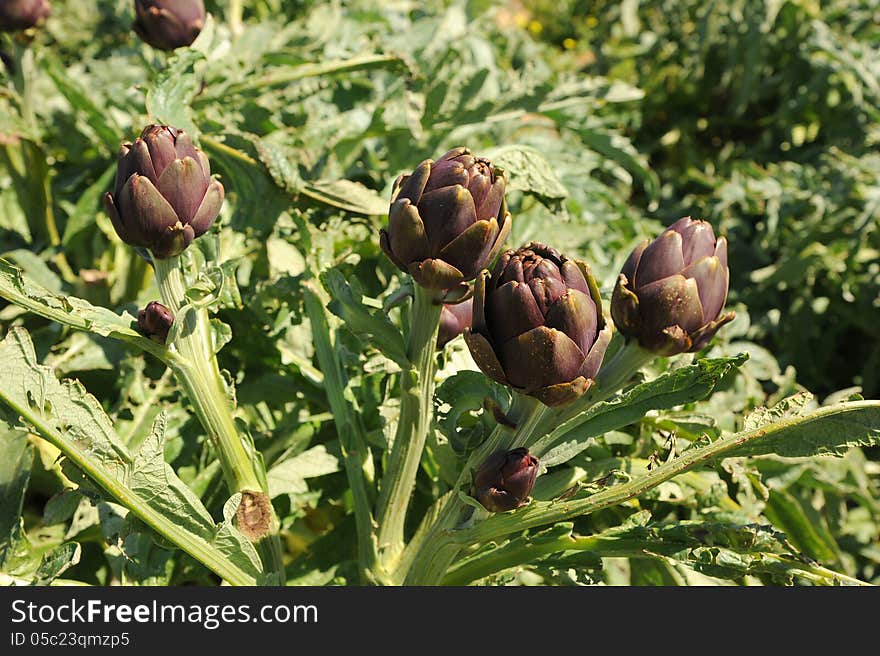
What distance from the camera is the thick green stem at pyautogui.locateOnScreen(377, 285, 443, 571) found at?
1.92 ft

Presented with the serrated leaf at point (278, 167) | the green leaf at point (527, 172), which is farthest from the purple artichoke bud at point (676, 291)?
the serrated leaf at point (278, 167)

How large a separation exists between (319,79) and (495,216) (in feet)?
2.27

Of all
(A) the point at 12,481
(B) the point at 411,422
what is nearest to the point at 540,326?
(B) the point at 411,422

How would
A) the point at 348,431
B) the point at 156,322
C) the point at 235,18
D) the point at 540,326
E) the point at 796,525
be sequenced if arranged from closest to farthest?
the point at 540,326
the point at 156,322
the point at 348,431
the point at 796,525
the point at 235,18

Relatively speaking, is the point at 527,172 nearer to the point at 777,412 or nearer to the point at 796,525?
the point at 777,412

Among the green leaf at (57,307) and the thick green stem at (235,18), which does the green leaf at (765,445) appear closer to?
the green leaf at (57,307)

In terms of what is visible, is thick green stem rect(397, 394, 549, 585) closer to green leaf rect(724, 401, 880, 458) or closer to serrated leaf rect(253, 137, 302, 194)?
green leaf rect(724, 401, 880, 458)

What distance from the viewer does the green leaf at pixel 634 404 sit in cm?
56

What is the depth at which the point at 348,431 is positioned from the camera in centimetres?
71

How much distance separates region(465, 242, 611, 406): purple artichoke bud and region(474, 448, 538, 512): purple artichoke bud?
5cm

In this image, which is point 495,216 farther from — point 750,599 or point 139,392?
point 139,392

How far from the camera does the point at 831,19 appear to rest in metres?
1.75

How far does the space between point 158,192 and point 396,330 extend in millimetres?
184

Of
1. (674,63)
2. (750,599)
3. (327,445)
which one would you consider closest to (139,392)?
(327,445)
